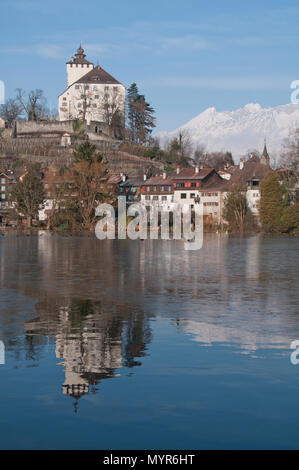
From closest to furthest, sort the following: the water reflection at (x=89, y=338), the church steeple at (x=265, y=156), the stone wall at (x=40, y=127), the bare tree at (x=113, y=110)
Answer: the water reflection at (x=89, y=338) < the church steeple at (x=265, y=156) < the stone wall at (x=40, y=127) < the bare tree at (x=113, y=110)

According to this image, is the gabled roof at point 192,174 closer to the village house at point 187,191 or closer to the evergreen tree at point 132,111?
the village house at point 187,191

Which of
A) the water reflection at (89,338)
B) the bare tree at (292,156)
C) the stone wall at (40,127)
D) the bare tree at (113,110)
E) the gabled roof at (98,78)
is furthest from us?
the gabled roof at (98,78)

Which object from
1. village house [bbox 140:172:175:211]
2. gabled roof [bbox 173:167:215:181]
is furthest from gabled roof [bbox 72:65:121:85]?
gabled roof [bbox 173:167:215:181]

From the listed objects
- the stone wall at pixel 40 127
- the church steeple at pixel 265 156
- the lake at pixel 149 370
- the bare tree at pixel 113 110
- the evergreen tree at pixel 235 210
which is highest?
the bare tree at pixel 113 110

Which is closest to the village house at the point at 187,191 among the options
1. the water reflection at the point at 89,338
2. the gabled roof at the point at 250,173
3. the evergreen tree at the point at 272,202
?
the gabled roof at the point at 250,173

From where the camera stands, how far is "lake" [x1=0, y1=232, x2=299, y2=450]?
29.9 feet

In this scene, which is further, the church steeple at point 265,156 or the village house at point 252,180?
the church steeple at point 265,156

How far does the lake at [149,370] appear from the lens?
359 inches

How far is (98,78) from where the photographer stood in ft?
620

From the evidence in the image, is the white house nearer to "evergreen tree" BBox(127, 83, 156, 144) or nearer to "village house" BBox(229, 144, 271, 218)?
"evergreen tree" BBox(127, 83, 156, 144)

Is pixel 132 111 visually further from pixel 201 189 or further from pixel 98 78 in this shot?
pixel 201 189

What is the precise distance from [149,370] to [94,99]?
178364 millimetres

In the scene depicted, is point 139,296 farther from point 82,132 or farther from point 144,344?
point 82,132

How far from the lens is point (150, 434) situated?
9.04m
